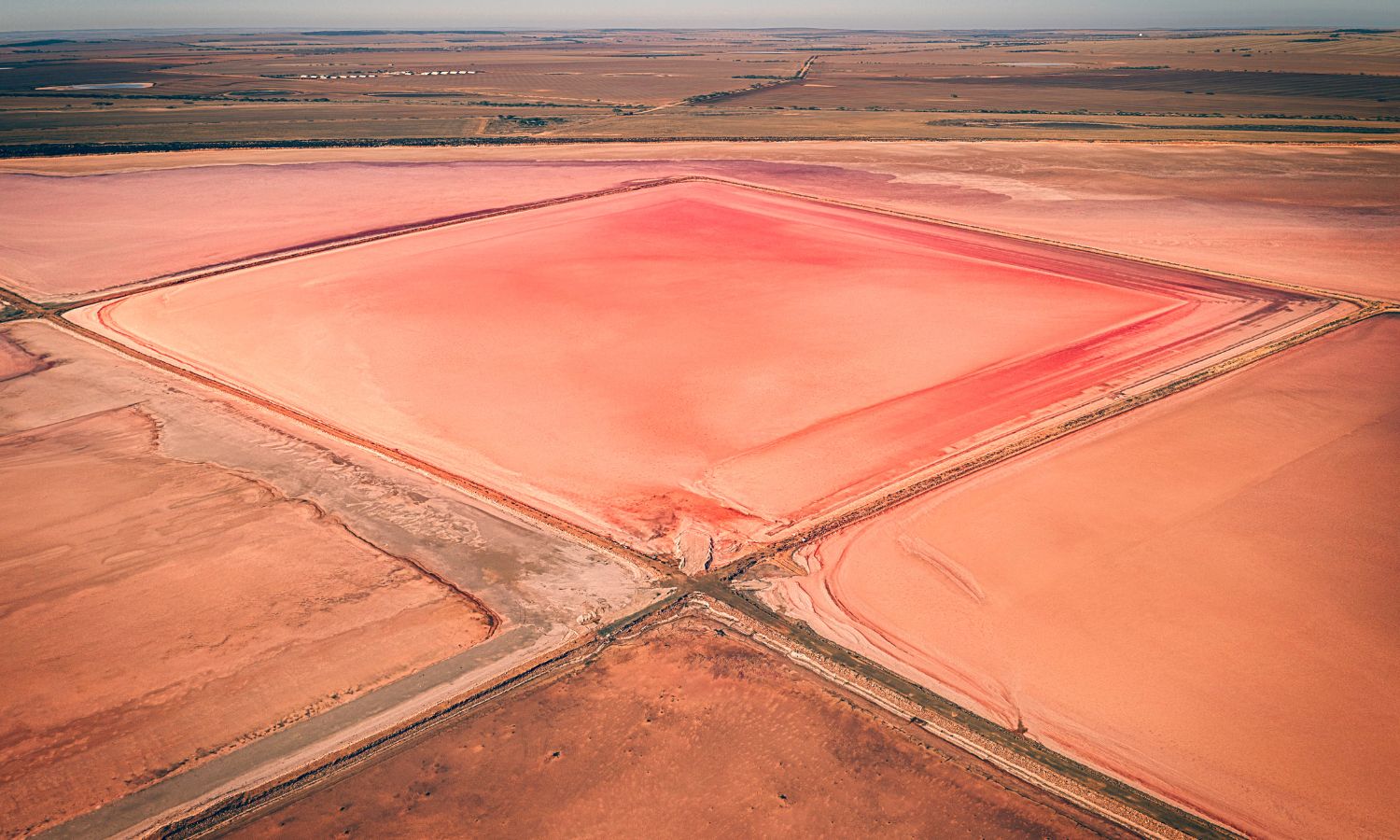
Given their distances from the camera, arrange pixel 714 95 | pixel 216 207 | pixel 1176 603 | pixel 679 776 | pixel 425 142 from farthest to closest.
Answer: pixel 714 95
pixel 425 142
pixel 216 207
pixel 1176 603
pixel 679 776

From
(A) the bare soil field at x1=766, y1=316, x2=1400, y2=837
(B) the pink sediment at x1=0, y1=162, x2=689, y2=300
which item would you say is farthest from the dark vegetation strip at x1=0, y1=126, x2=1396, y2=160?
(A) the bare soil field at x1=766, y1=316, x2=1400, y2=837

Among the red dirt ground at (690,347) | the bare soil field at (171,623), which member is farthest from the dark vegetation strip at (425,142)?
the bare soil field at (171,623)

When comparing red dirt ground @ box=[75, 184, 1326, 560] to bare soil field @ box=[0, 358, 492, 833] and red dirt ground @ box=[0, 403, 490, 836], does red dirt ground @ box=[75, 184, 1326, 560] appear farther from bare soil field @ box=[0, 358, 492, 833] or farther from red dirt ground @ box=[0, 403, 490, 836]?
red dirt ground @ box=[0, 403, 490, 836]

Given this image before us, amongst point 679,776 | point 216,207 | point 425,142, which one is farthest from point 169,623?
point 425,142

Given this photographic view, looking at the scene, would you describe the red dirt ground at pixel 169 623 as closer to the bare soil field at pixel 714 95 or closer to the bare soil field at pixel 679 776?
the bare soil field at pixel 679 776

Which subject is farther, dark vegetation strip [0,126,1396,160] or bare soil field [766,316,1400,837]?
dark vegetation strip [0,126,1396,160]

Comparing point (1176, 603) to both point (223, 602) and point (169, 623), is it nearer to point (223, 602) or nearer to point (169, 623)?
point (223, 602)
